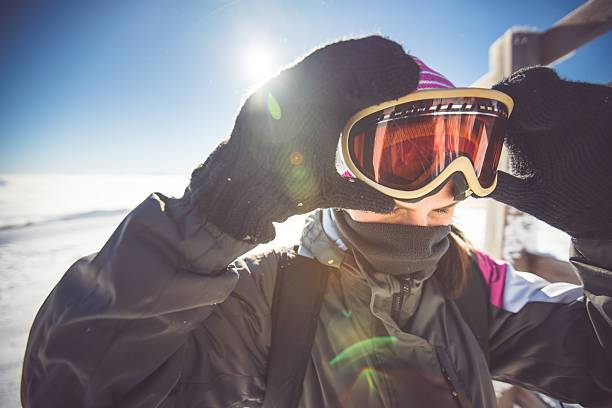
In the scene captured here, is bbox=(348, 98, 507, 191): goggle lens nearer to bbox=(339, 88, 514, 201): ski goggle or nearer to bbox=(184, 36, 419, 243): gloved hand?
bbox=(339, 88, 514, 201): ski goggle

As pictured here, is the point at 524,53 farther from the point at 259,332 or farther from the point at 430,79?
the point at 259,332

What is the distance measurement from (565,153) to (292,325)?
1.36 metres

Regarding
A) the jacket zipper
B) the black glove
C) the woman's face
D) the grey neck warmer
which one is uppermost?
the black glove

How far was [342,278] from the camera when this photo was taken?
1.17m

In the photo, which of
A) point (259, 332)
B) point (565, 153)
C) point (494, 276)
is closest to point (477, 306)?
point (494, 276)

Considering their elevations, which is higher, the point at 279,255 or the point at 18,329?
the point at 279,255

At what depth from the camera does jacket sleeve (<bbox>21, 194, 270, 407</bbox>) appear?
2.20 ft

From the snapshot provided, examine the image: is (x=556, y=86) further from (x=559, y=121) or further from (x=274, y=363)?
(x=274, y=363)

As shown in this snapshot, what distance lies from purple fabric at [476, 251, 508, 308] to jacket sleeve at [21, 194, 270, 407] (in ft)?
3.97

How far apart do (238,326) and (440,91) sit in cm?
107

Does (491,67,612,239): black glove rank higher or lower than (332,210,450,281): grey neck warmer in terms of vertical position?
higher

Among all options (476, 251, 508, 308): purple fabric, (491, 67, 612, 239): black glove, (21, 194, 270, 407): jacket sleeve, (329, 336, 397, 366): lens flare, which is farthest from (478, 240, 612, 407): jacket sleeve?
(21, 194, 270, 407): jacket sleeve

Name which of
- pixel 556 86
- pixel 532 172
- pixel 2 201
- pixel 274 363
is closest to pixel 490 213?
pixel 532 172

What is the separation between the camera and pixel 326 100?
838 millimetres
